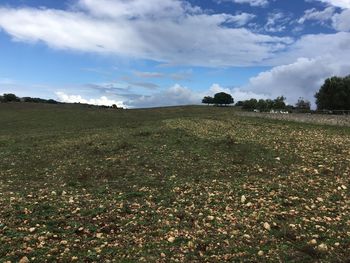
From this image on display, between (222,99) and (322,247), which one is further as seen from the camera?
(222,99)

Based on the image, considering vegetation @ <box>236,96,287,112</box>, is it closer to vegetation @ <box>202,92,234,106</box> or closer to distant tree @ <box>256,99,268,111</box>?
distant tree @ <box>256,99,268,111</box>

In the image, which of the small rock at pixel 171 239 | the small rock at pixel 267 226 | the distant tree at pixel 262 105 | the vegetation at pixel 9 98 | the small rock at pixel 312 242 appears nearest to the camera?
the small rock at pixel 312 242

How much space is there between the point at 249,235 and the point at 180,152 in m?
12.2

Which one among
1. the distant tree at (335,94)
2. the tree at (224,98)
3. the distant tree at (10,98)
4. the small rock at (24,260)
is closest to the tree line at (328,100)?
the distant tree at (335,94)

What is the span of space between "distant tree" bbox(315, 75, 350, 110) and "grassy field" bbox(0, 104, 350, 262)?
5930 cm

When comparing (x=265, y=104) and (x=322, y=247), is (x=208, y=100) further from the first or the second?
(x=322, y=247)

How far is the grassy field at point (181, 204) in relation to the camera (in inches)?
373

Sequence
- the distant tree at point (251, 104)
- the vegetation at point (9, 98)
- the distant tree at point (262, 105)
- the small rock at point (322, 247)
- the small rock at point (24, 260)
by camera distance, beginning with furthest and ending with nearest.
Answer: the vegetation at point (9, 98), the distant tree at point (251, 104), the distant tree at point (262, 105), the small rock at point (322, 247), the small rock at point (24, 260)

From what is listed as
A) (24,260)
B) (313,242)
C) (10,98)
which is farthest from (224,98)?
(24,260)

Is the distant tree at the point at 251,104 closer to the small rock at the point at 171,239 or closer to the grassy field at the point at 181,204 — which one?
the grassy field at the point at 181,204

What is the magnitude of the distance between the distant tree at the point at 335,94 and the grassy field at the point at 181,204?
59300 millimetres

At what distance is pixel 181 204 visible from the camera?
12.9m

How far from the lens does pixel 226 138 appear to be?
87.3 feet

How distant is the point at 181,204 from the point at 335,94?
73116 mm
